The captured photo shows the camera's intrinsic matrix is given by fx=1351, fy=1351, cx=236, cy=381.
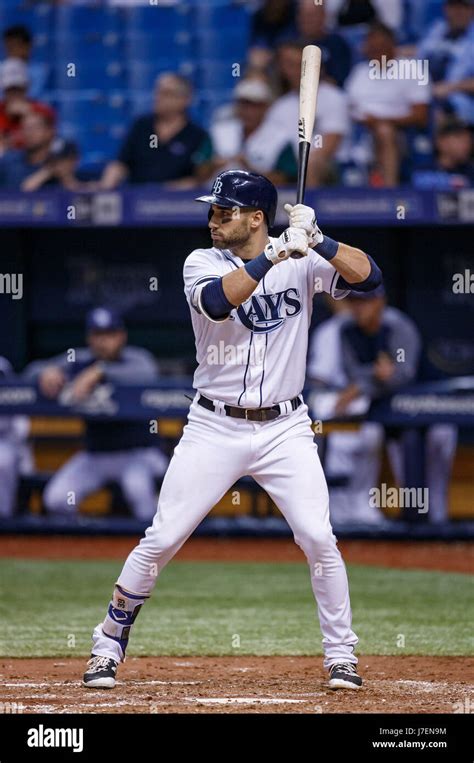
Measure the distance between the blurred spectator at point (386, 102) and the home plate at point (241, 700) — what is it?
21.1 ft

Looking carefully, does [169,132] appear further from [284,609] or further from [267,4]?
[284,609]

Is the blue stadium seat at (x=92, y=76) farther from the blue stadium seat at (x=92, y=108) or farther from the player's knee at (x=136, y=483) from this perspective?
the player's knee at (x=136, y=483)

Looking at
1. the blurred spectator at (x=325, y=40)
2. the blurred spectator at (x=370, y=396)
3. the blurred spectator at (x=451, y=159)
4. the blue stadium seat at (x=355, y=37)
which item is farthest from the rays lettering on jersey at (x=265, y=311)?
the blue stadium seat at (x=355, y=37)

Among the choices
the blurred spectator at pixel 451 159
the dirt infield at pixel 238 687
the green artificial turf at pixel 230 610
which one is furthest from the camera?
the blurred spectator at pixel 451 159

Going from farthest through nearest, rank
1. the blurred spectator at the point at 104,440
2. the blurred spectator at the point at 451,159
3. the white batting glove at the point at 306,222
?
the blurred spectator at the point at 451,159 → the blurred spectator at the point at 104,440 → the white batting glove at the point at 306,222

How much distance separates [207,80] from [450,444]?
3.86 m

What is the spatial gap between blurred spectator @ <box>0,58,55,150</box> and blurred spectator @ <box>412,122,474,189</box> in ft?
10.5

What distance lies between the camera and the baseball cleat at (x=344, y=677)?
4.73 meters

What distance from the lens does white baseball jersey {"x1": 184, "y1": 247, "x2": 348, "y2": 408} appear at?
4.75 m

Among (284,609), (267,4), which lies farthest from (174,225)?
(284,609)

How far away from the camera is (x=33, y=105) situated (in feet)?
37.1

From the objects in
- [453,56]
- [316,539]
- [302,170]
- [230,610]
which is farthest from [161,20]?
[316,539]

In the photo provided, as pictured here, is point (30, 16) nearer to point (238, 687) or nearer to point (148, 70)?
point (148, 70)

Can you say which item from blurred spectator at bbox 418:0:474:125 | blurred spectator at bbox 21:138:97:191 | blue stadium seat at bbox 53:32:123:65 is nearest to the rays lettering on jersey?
blurred spectator at bbox 21:138:97:191
